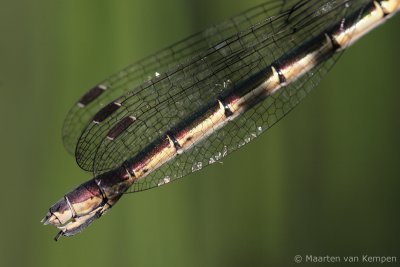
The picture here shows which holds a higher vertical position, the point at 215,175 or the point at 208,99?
the point at 208,99

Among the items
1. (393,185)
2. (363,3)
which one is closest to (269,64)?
(363,3)

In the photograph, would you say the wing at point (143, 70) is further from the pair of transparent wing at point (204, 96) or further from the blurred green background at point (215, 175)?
the blurred green background at point (215, 175)

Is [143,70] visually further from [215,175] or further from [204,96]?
[215,175]

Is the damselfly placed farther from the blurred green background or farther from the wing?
the blurred green background

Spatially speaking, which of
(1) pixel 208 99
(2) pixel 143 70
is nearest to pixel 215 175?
(1) pixel 208 99

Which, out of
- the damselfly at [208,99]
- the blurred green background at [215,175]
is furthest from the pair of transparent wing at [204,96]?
the blurred green background at [215,175]

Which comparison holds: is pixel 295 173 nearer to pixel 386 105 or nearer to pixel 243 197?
pixel 243 197
